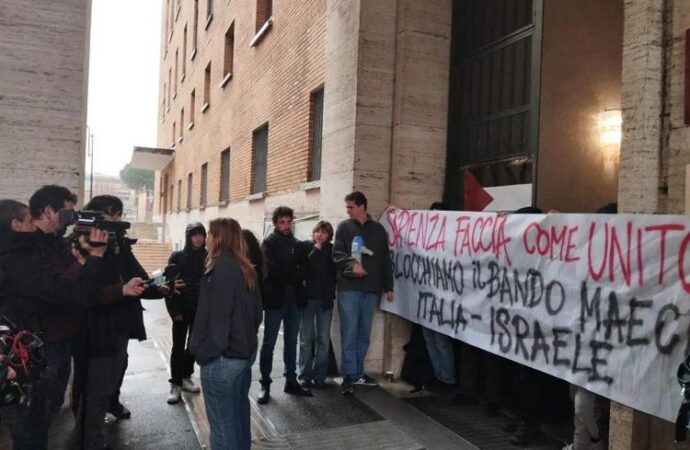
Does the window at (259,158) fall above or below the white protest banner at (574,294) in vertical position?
above

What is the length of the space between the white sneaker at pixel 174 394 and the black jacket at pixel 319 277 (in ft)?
5.20

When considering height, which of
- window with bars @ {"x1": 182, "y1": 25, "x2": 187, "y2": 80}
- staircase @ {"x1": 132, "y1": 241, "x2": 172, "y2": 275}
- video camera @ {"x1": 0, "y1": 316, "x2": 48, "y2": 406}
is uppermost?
window with bars @ {"x1": 182, "y1": 25, "x2": 187, "y2": 80}

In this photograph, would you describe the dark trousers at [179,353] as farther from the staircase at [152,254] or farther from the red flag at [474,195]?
the staircase at [152,254]

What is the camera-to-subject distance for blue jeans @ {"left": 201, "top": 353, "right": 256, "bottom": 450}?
341 centimetres

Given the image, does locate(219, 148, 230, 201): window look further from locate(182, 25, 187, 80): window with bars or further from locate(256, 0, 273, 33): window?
locate(182, 25, 187, 80): window with bars

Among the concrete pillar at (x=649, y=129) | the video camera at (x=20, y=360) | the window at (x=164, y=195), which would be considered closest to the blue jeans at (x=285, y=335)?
the video camera at (x=20, y=360)

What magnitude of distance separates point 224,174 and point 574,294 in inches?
536

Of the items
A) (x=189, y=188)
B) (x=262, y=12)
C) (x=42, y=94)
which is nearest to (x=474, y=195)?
(x=42, y=94)

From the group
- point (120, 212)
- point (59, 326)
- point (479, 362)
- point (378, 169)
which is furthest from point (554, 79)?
point (59, 326)

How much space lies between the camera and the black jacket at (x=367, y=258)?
576 cm

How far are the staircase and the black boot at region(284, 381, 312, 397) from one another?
2210 cm

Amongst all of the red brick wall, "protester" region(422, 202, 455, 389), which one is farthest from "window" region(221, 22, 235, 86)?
"protester" region(422, 202, 455, 389)

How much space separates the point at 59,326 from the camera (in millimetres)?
3596

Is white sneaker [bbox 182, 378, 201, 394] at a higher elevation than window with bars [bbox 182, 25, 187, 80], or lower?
lower
